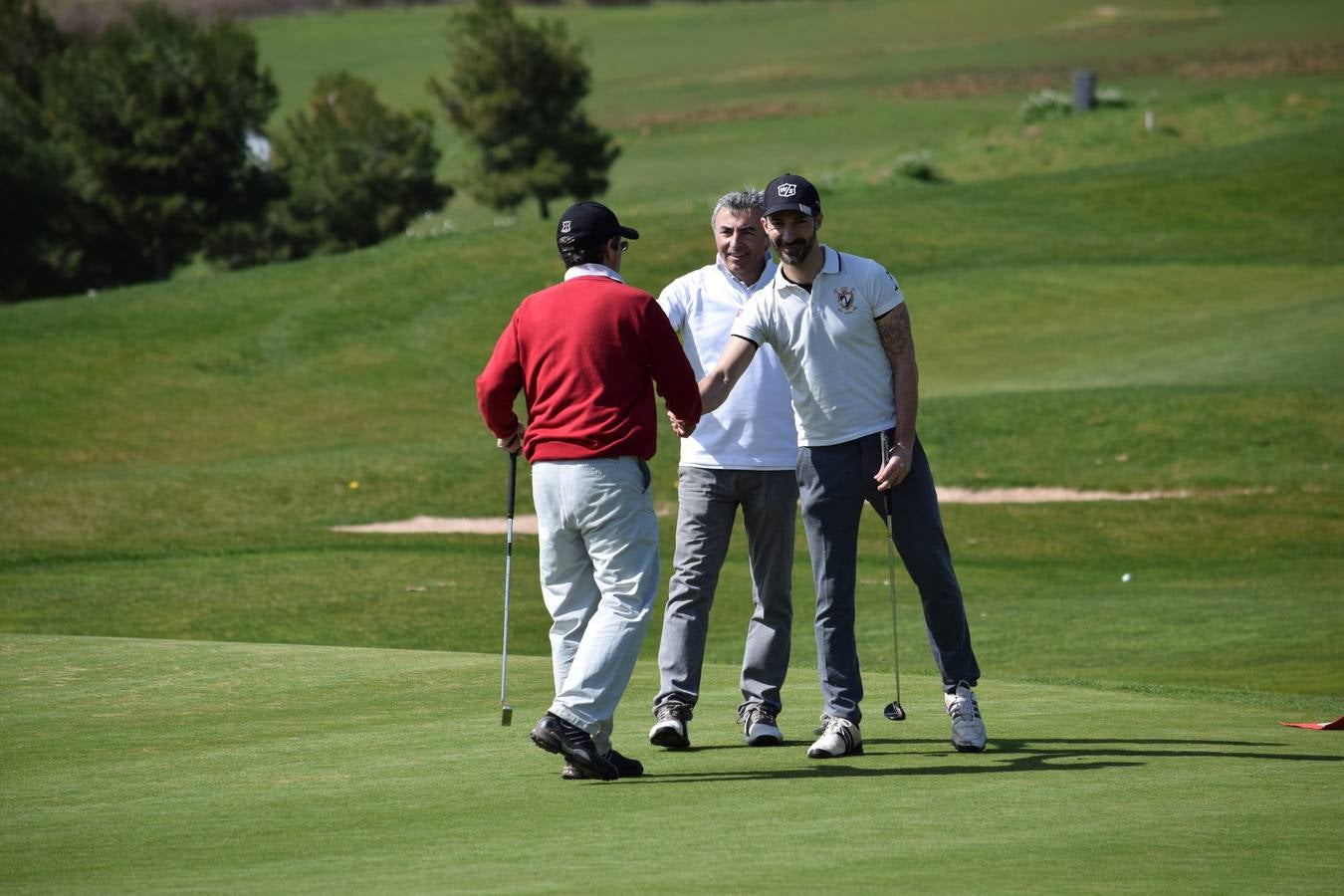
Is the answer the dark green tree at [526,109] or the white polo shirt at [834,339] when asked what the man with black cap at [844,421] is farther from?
the dark green tree at [526,109]

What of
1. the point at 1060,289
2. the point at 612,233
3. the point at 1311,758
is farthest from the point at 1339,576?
the point at 1060,289

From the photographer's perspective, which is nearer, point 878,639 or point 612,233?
point 612,233

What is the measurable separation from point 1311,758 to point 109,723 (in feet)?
16.8

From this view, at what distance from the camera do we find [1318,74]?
70.4 metres

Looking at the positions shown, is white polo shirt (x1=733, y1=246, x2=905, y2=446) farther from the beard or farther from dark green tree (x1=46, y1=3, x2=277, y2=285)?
dark green tree (x1=46, y1=3, x2=277, y2=285)

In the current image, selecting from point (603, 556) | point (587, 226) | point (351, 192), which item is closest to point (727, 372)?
point (587, 226)

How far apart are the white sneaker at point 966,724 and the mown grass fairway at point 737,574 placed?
0.16 m

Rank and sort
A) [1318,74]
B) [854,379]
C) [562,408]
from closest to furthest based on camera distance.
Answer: [562,408], [854,379], [1318,74]

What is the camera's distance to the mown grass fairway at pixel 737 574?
18.5 feet

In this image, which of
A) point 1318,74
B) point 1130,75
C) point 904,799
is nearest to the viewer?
point 904,799

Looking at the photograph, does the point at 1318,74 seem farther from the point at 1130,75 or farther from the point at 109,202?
the point at 109,202

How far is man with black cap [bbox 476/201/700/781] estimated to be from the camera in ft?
22.6

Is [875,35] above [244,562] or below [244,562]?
above

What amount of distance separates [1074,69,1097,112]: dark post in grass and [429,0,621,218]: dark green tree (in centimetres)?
1343
